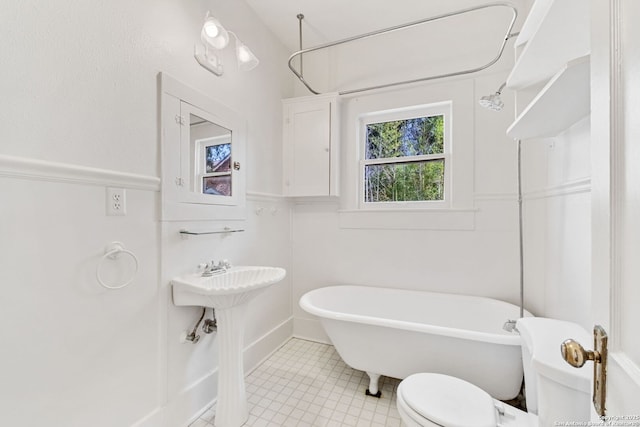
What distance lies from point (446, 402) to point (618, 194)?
1074 mm

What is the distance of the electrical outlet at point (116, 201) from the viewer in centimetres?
121

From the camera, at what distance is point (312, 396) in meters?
1.77

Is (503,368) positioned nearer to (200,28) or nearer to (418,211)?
(418,211)

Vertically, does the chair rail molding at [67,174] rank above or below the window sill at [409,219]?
above

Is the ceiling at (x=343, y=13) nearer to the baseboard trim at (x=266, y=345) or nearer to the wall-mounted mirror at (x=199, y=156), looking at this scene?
the wall-mounted mirror at (x=199, y=156)

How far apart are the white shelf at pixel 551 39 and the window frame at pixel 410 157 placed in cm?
91

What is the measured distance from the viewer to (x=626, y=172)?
436 millimetres

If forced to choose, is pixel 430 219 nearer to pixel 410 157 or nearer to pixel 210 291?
pixel 410 157

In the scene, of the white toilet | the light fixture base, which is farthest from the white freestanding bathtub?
the light fixture base

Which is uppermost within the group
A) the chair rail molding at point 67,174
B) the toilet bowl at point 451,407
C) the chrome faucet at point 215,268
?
the chair rail molding at point 67,174

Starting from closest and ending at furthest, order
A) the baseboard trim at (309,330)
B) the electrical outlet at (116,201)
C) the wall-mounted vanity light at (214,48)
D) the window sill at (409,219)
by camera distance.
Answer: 1. the electrical outlet at (116,201)
2. the wall-mounted vanity light at (214,48)
3. the window sill at (409,219)
4. the baseboard trim at (309,330)

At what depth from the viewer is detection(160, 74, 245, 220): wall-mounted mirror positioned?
4.82ft

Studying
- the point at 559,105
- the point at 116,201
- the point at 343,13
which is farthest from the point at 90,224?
the point at 343,13

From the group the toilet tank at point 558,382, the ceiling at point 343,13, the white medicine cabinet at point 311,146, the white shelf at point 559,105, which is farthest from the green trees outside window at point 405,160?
the toilet tank at point 558,382
